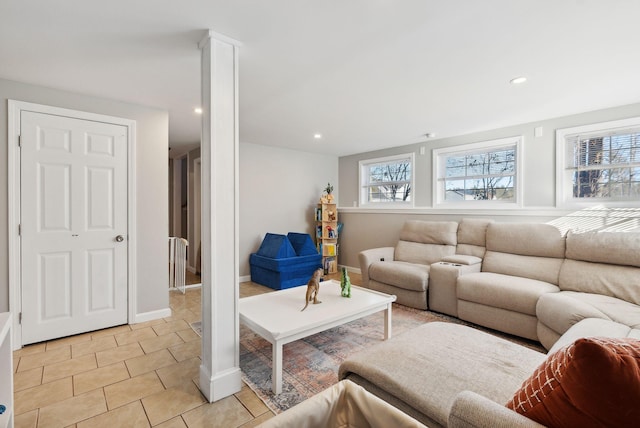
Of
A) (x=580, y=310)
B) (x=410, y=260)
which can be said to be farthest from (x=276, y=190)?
(x=580, y=310)

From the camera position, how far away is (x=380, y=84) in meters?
2.64

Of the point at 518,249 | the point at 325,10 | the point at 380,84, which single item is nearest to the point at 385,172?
the point at 518,249

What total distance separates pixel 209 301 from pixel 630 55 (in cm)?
333

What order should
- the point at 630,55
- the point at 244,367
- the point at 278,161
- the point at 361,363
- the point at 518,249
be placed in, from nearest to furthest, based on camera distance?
the point at 361,363, the point at 630,55, the point at 244,367, the point at 518,249, the point at 278,161

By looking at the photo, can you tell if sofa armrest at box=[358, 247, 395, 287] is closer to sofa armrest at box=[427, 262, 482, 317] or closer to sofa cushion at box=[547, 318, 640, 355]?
sofa armrest at box=[427, 262, 482, 317]

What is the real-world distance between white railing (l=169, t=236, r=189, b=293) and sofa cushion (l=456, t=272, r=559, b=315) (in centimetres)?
358

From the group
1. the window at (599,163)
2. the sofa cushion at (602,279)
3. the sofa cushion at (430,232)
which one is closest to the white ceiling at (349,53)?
the window at (599,163)

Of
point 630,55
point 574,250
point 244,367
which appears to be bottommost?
point 244,367

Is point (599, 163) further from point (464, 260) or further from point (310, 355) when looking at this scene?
point (310, 355)

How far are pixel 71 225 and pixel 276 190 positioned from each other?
2.96 m

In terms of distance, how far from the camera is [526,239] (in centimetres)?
336

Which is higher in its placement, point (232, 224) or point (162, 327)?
point (232, 224)

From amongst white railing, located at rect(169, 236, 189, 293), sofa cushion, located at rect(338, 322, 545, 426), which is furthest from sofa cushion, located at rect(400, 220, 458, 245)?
white railing, located at rect(169, 236, 189, 293)

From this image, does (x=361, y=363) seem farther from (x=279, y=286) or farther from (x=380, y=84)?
(x=279, y=286)
